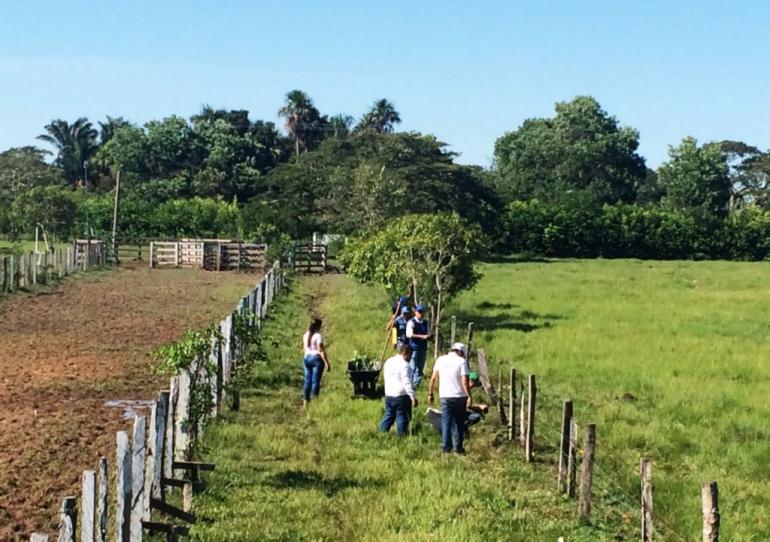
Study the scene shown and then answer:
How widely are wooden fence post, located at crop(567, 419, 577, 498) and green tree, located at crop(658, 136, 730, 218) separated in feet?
283

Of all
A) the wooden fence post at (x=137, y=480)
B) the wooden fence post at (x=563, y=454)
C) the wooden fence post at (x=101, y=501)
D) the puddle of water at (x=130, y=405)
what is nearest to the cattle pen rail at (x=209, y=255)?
the puddle of water at (x=130, y=405)

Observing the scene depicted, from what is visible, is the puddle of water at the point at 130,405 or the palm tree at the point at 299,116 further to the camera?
the palm tree at the point at 299,116

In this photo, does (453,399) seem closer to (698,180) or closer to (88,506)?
(88,506)

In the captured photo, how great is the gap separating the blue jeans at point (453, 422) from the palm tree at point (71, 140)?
10834 centimetres

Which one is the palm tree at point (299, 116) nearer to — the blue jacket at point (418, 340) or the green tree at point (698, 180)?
the green tree at point (698, 180)

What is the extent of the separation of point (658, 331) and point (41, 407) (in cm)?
1659

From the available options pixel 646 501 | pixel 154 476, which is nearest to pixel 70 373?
pixel 154 476

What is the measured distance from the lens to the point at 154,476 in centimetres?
995

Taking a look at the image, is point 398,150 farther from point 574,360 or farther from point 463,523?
point 463,523

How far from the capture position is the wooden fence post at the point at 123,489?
7715mm

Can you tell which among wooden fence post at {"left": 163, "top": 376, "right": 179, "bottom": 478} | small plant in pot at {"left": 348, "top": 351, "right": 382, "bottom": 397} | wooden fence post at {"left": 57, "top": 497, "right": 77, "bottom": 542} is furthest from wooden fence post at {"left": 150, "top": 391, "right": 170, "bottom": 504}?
small plant in pot at {"left": 348, "top": 351, "right": 382, "bottom": 397}

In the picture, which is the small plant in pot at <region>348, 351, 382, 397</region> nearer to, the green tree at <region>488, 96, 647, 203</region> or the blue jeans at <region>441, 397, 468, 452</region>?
the blue jeans at <region>441, 397, 468, 452</region>

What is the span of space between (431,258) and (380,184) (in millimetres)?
25295

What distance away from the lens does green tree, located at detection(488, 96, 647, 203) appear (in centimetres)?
9819
